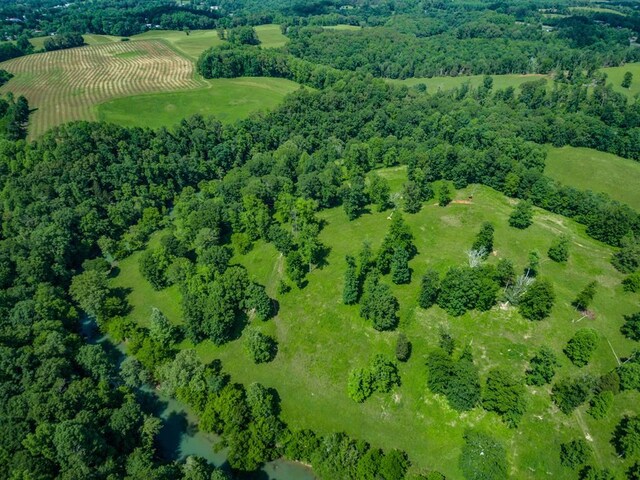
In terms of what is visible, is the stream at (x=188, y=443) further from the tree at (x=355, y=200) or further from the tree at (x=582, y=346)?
the tree at (x=355, y=200)

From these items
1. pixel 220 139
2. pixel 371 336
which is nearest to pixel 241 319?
pixel 371 336

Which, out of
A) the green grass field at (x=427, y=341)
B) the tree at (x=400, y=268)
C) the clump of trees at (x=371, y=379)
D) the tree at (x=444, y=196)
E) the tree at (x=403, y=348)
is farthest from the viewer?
the tree at (x=444, y=196)

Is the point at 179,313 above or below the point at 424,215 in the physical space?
below

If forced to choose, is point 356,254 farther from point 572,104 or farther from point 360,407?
point 572,104

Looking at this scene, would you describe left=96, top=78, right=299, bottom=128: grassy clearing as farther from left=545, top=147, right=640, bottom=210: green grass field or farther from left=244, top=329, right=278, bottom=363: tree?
left=244, top=329, right=278, bottom=363: tree

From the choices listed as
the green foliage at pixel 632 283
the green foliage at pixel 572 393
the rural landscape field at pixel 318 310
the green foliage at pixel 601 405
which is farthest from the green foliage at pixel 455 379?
the green foliage at pixel 632 283

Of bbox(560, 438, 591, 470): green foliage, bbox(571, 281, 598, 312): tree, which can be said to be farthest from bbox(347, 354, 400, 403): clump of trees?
bbox(571, 281, 598, 312): tree
